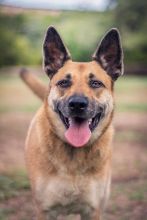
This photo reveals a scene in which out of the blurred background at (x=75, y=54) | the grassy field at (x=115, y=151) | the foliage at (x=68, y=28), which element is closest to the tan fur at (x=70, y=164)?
the grassy field at (x=115, y=151)

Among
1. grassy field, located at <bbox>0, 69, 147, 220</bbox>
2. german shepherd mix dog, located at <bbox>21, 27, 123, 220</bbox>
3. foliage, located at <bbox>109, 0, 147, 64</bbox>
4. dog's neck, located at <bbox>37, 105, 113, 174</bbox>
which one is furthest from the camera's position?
foliage, located at <bbox>109, 0, 147, 64</bbox>

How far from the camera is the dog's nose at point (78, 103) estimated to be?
14.6 ft

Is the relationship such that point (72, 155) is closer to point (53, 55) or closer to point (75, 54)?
point (53, 55)

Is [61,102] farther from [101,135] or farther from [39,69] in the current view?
[39,69]

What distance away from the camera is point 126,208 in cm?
623

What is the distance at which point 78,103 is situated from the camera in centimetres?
445

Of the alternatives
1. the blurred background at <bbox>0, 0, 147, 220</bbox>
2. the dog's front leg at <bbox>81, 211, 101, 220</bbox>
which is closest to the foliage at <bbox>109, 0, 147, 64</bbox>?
the blurred background at <bbox>0, 0, 147, 220</bbox>

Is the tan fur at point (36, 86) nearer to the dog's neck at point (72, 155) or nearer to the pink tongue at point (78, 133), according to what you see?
the dog's neck at point (72, 155)

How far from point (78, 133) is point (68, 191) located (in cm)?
48

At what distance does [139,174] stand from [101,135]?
2.99m

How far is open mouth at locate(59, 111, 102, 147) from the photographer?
183 inches

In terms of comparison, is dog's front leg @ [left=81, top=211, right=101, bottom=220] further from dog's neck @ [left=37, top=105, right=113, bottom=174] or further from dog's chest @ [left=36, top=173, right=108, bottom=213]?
dog's neck @ [left=37, top=105, right=113, bottom=174]

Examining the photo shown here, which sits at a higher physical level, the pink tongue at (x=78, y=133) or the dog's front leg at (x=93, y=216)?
the pink tongue at (x=78, y=133)

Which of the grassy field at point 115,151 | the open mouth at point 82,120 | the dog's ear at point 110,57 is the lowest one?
the grassy field at point 115,151
